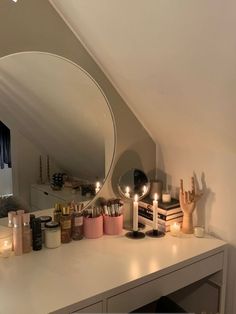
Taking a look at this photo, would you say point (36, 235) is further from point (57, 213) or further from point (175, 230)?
point (175, 230)

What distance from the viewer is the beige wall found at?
1413mm

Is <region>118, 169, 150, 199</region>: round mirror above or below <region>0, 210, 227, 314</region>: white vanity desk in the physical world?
above

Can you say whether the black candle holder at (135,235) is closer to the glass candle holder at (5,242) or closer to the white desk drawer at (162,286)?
the white desk drawer at (162,286)

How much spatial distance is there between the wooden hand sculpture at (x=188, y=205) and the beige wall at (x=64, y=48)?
1.01 ft

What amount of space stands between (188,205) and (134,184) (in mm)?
314

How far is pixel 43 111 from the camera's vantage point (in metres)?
1.60

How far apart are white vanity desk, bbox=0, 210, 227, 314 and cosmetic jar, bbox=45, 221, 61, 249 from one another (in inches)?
1.1

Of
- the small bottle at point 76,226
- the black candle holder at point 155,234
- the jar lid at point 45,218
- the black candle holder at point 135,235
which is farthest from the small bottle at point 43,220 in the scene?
the black candle holder at point 155,234

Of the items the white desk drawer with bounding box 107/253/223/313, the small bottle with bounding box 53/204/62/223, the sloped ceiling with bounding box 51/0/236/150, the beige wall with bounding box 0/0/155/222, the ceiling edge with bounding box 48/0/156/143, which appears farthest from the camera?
the small bottle with bounding box 53/204/62/223

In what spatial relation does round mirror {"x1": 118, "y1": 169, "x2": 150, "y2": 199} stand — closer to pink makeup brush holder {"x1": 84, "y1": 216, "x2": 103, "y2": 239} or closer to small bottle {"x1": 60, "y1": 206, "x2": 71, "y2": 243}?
pink makeup brush holder {"x1": 84, "y1": 216, "x2": 103, "y2": 239}

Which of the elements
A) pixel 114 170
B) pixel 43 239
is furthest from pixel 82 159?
pixel 43 239

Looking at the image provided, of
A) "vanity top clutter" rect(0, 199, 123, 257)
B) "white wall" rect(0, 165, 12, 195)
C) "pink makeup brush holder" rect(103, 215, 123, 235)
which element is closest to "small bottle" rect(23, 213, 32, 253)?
"vanity top clutter" rect(0, 199, 123, 257)

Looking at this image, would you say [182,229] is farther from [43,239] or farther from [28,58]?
[28,58]

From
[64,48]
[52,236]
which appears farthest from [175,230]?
[64,48]
